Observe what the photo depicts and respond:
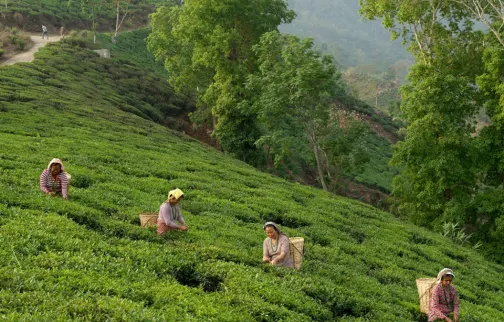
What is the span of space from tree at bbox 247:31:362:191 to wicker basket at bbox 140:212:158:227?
68.7 feet

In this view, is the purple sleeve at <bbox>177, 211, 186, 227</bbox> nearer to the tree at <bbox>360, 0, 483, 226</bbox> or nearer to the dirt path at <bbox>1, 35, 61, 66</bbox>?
the tree at <bbox>360, 0, 483, 226</bbox>

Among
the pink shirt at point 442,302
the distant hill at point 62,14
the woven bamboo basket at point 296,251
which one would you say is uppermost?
the distant hill at point 62,14

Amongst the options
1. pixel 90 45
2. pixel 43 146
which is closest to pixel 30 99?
pixel 43 146

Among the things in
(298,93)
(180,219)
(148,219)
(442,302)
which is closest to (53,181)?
(148,219)

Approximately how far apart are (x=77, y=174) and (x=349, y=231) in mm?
12770

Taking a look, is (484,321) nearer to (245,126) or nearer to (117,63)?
(245,126)

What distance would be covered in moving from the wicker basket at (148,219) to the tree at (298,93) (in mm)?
20954

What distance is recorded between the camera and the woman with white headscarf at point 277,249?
13375 millimetres

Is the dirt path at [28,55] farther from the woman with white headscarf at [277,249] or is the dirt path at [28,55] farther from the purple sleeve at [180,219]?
the woman with white headscarf at [277,249]

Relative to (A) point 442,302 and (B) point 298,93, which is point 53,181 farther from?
(B) point 298,93

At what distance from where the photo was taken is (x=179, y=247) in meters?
13.1

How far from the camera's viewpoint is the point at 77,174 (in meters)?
19.0

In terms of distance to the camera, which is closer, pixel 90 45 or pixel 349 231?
pixel 349 231

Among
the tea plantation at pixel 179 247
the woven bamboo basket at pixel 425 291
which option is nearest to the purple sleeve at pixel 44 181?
the tea plantation at pixel 179 247
